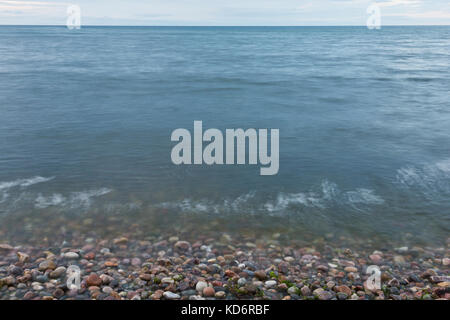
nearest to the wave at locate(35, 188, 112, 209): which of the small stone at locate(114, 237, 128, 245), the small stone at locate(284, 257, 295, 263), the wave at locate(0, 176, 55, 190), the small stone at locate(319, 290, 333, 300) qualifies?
the wave at locate(0, 176, 55, 190)

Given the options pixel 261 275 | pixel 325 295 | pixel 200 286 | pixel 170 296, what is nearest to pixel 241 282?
pixel 261 275

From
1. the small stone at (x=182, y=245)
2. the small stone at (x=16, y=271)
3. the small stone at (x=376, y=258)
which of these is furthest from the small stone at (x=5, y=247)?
the small stone at (x=376, y=258)

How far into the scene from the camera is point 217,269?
8.87m

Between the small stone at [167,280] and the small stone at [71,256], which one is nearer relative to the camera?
the small stone at [167,280]

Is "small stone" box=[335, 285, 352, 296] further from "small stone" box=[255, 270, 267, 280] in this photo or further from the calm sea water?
the calm sea water

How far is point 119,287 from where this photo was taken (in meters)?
8.16

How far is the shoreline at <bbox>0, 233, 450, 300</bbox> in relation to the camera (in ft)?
26.3

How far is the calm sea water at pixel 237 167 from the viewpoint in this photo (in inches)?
473

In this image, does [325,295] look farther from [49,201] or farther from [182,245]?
[49,201]

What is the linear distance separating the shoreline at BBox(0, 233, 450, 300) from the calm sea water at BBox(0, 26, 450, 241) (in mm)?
1396

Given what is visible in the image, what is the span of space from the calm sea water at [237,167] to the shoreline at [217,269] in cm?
140

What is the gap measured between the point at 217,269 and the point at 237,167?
6.72 metres

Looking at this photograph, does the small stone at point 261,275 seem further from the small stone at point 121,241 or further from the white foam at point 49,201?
the white foam at point 49,201
